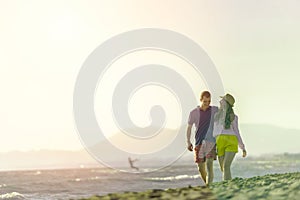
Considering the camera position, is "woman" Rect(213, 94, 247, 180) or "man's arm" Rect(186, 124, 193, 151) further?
"man's arm" Rect(186, 124, 193, 151)

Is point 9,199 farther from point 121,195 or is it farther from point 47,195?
point 121,195

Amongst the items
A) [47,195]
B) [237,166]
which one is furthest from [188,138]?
[237,166]

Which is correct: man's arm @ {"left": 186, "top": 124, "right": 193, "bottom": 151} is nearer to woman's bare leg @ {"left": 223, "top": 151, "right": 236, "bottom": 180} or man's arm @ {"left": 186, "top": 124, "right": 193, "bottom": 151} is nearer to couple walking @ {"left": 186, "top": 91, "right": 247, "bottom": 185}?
couple walking @ {"left": 186, "top": 91, "right": 247, "bottom": 185}

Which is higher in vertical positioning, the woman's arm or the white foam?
the woman's arm

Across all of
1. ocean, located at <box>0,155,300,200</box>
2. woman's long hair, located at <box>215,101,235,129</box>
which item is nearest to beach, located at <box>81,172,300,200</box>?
woman's long hair, located at <box>215,101,235,129</box>

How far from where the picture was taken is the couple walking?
13953 millimetres

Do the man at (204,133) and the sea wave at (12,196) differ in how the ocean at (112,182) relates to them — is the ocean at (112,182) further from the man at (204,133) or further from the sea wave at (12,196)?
the man at (204,133)

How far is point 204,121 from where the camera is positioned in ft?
46.8

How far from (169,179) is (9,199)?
1834cm

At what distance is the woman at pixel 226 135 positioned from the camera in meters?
13.9

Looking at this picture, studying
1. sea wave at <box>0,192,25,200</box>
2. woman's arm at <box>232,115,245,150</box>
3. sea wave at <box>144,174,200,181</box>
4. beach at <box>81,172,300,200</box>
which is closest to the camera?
beach at <box>81,172,300,200</box>

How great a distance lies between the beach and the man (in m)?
2.28

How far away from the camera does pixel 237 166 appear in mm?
73812

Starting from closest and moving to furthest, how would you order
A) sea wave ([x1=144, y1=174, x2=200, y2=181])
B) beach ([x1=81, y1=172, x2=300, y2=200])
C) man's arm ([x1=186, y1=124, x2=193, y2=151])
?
beach ([x1=81, y1=172, x2=300, y2=200]) < man's arm ([x1=186, y1=124, x2=193, y2=151]) < sea wave ([x1=144, y1=174, x2=200, y2=181])
